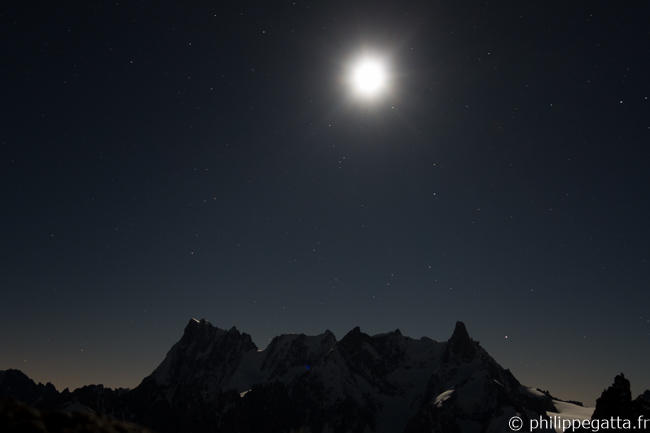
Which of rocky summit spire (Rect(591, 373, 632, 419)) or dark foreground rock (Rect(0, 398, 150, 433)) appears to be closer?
dark foreground rock (Rect(0, 398, 150, 433))

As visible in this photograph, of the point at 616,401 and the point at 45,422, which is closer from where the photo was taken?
the point at 45,422

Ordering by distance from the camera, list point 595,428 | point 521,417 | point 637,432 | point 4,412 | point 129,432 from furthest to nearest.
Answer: point 521,417, point 595,428, point 637,432, point 129,432, point 4,412

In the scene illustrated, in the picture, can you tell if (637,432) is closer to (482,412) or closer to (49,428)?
(49,428)

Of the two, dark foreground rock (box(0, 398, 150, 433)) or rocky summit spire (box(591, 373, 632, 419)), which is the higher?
rocky summit spire (box(591, 373, 632, 419))

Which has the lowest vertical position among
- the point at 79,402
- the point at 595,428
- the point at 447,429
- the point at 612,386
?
the point at 79,402

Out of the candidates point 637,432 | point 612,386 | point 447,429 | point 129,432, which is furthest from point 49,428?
point 447,429

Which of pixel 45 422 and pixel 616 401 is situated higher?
pixel 616 401

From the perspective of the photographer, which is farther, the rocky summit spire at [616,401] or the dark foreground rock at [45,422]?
the rocky summit spire at [616,401]

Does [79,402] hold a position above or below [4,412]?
below

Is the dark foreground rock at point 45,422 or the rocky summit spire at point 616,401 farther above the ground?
the rocky summit spire at point 616,401

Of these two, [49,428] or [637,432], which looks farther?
[637,432]

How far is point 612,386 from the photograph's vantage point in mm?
62562

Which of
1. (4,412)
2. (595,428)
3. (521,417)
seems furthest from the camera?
(521,417)

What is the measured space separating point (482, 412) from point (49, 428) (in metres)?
213
